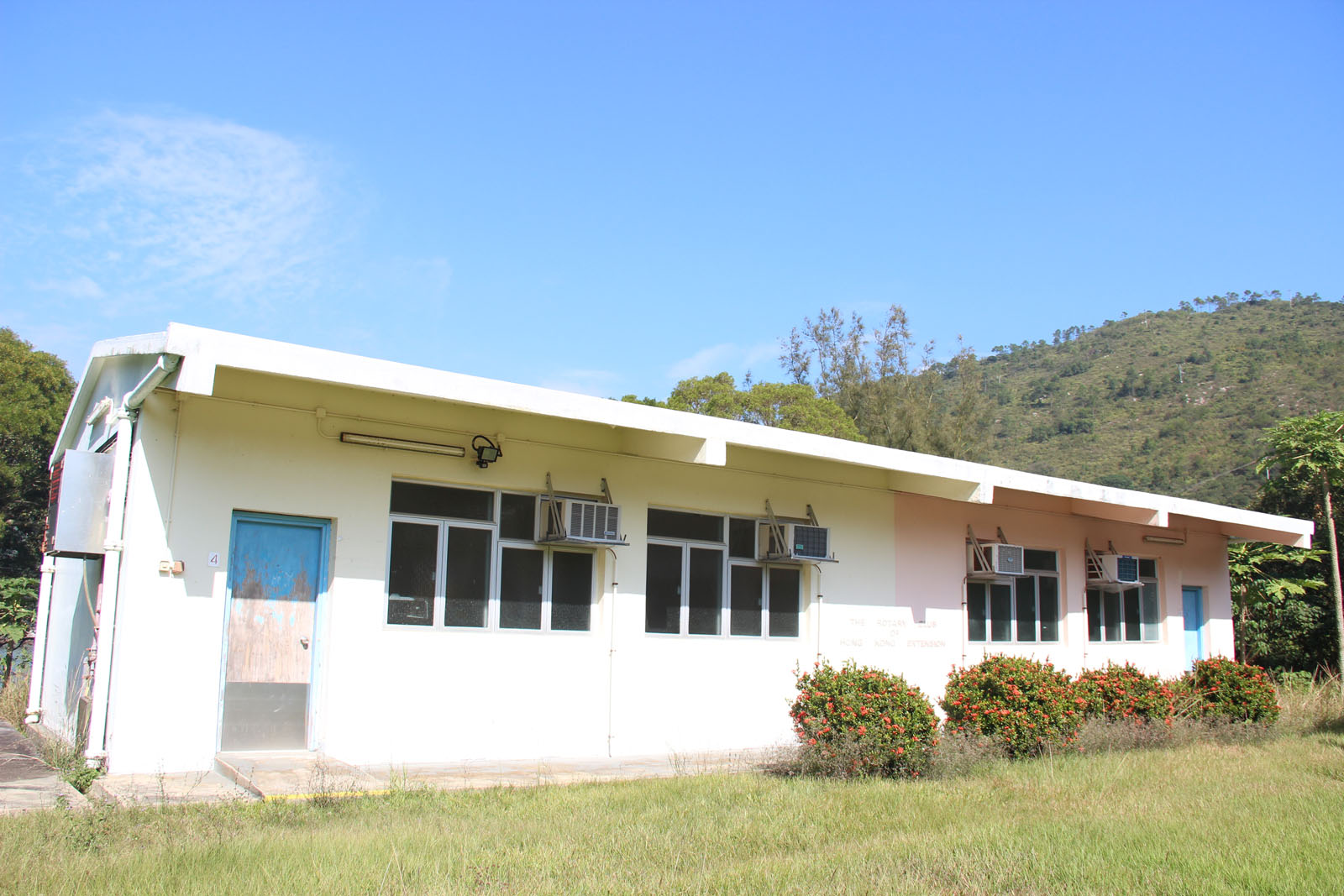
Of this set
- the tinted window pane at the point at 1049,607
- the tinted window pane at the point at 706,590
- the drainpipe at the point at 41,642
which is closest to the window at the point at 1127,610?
the tinted window pane at the point at 1049,607

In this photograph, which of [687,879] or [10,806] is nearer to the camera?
[687,879]

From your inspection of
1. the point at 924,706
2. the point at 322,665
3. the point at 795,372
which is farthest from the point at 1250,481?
the point at 322,665

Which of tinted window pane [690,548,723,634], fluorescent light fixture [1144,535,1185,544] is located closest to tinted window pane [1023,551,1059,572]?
fluorescent light fixture [1144,535,1185,544]

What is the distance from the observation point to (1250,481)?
3541 centimetres

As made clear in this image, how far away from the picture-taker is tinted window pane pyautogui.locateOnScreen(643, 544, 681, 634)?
10938mm

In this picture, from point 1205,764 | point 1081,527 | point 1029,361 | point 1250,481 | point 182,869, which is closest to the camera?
point 182,869

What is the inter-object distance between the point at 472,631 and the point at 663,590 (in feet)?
7.47

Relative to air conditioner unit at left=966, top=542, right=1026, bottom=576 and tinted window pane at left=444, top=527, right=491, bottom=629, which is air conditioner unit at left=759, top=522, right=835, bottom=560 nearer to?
air conditioner unit at left=966, top=542, right=1026, bottom=576

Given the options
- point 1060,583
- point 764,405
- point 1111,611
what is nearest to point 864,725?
point 1060,583

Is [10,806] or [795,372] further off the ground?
[795,372]

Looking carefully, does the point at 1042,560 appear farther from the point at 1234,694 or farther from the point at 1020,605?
the point at 1234,694

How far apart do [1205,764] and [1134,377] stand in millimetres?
47059

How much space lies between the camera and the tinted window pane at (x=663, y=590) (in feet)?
35.9

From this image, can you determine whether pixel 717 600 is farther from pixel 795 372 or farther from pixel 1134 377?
pixel 1134 377
